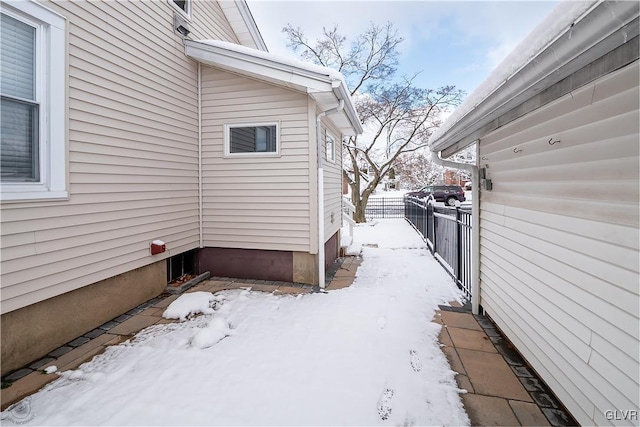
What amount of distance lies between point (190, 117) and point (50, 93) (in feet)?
7.40

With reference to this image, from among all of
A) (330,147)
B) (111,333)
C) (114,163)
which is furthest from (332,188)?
(111,333)

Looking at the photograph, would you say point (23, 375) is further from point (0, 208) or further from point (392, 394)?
point (392, 394)

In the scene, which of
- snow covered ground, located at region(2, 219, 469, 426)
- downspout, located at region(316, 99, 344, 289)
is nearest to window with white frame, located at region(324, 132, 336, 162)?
downspout, located at region(316, 99, 344, 289)

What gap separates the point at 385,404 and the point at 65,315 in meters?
3.31

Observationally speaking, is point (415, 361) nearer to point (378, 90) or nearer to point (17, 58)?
point (17, 58)

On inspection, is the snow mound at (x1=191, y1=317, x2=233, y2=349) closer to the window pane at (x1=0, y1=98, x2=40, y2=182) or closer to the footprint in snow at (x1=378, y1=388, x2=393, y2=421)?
the footprint in snow at (x1=378, y1=388, x2=393, y2=421)

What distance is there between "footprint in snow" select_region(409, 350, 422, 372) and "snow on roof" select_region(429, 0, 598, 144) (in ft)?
Result: 7.43

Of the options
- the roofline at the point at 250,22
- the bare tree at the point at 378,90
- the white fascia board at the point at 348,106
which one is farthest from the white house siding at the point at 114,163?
the bare tree at the point at 378,90

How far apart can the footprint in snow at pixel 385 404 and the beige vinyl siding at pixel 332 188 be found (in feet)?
10.8

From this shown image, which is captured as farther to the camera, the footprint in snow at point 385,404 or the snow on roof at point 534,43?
the footprint in snow at point 385,404

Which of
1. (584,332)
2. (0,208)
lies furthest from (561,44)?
(0,208)

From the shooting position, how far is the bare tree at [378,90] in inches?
535

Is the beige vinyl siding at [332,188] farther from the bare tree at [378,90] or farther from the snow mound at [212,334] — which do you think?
the bare tree at [378,90]

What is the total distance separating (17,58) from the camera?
2.78 metres
